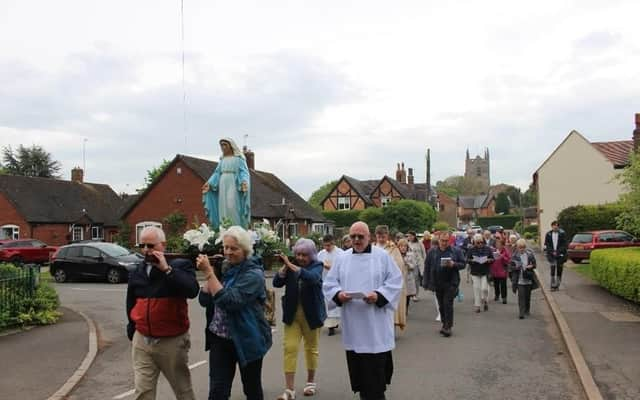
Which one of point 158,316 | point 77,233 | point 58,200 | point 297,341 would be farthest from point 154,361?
point 58,200

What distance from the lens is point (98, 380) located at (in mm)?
→ 8133

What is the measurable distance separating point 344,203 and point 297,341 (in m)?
68.4

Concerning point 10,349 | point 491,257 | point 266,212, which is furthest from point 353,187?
point 10,349

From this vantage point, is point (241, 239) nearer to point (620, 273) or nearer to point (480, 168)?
point (620, 273)

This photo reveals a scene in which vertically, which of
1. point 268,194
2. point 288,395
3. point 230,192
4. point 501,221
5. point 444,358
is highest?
point 268,194

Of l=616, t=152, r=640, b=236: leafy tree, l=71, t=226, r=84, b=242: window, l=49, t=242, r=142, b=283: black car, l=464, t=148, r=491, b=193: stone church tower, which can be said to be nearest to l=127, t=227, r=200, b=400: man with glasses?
l=616, t=152, r=640, b=236: leafy tree

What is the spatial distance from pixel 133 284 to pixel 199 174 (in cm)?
3436

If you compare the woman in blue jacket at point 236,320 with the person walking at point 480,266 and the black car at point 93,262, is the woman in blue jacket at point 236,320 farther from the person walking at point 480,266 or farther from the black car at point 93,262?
the black car at point 93,262

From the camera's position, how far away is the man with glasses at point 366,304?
5.80 meters

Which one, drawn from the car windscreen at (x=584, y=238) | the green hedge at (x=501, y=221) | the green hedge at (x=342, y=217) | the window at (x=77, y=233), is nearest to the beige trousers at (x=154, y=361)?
Answer: the car windscreen at (x=584, y=238)

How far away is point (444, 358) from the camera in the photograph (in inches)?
356

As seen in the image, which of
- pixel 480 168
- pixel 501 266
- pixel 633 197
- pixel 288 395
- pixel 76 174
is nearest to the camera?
pixel 288 395

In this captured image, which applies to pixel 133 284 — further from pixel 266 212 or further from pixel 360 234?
pixel 266 212

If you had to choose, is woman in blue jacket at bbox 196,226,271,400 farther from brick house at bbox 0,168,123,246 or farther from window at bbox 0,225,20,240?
window at bbox 0,225,20,240
